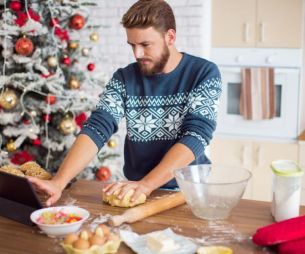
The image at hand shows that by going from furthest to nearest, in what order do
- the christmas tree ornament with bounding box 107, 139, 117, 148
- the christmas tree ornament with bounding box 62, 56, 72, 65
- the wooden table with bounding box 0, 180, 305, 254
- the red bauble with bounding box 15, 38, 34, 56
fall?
the christmas tree ornament with bounding box 107, 139, 117, 148
the christmas tree ornament with bounding box 62, 56, 72, 65
the red bauble with bounding box 15, 38, 34, 56
the wooden table with bounding box 0, 180, 305, 254

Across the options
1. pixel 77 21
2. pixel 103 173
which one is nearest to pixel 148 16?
pixel 77 21

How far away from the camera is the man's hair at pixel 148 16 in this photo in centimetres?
172

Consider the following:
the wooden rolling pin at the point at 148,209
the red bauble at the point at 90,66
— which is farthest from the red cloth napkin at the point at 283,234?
the red bauble at the point at 90,66

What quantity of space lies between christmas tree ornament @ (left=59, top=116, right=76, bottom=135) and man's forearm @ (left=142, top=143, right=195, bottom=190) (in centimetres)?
144

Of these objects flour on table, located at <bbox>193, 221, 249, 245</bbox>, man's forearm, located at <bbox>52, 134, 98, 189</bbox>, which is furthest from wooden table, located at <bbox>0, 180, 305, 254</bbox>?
man's forearm, located at <bbox>52, 134, 98, 189</bbox>

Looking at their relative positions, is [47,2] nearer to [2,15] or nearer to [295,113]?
[2,15]

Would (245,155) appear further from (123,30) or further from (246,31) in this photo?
(123,30)

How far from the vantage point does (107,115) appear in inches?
72.4

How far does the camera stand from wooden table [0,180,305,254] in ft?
4.00

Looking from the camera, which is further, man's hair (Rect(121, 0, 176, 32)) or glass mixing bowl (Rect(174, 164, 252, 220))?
man's hair (Rect(121, 0, 176, 32))

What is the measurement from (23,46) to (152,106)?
1.26m

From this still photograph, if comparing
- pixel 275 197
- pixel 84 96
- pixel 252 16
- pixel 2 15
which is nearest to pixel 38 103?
pixel 84 96

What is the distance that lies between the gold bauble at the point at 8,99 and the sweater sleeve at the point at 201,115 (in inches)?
55.2

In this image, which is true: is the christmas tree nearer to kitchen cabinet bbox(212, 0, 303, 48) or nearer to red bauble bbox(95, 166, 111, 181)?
red bauble bbox(95, 166, 111, 181)
